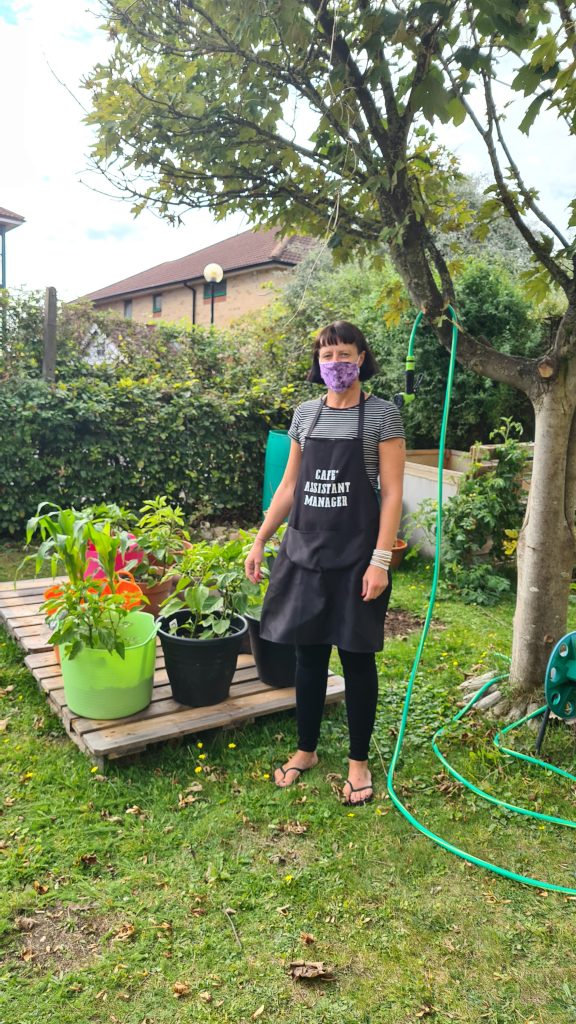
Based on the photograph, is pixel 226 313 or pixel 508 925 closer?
pixel 508 925

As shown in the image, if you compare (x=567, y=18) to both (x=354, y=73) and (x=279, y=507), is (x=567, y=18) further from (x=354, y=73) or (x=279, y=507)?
(x=279, y=507)

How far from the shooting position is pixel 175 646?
2725mm

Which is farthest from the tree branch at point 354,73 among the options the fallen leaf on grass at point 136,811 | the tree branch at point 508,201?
the fallen leaf on grass at point 136,811

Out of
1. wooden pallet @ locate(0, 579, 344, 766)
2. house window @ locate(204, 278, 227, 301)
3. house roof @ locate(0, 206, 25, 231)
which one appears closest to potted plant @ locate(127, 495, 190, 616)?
wooden pallet @ locate(0, 579, 344, 766)

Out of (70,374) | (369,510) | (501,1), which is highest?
(501,1)

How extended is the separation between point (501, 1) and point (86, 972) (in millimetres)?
2776

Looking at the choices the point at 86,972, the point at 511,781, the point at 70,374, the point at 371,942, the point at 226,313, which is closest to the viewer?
the point at 86,972

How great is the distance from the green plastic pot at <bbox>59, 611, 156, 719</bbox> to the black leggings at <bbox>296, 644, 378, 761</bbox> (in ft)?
2.12

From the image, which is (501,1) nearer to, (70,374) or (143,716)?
(143,716)

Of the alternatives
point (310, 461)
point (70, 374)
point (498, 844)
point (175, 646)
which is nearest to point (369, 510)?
point (310, 461)

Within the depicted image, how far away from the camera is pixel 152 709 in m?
2.76

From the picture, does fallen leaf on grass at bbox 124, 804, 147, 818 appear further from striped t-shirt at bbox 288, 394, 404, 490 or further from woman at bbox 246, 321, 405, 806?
striped t-shirt at bbox 288, 394, 404, 490

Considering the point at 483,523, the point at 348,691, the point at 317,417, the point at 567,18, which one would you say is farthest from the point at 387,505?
the point at 483,523

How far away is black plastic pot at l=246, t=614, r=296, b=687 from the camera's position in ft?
9.83
